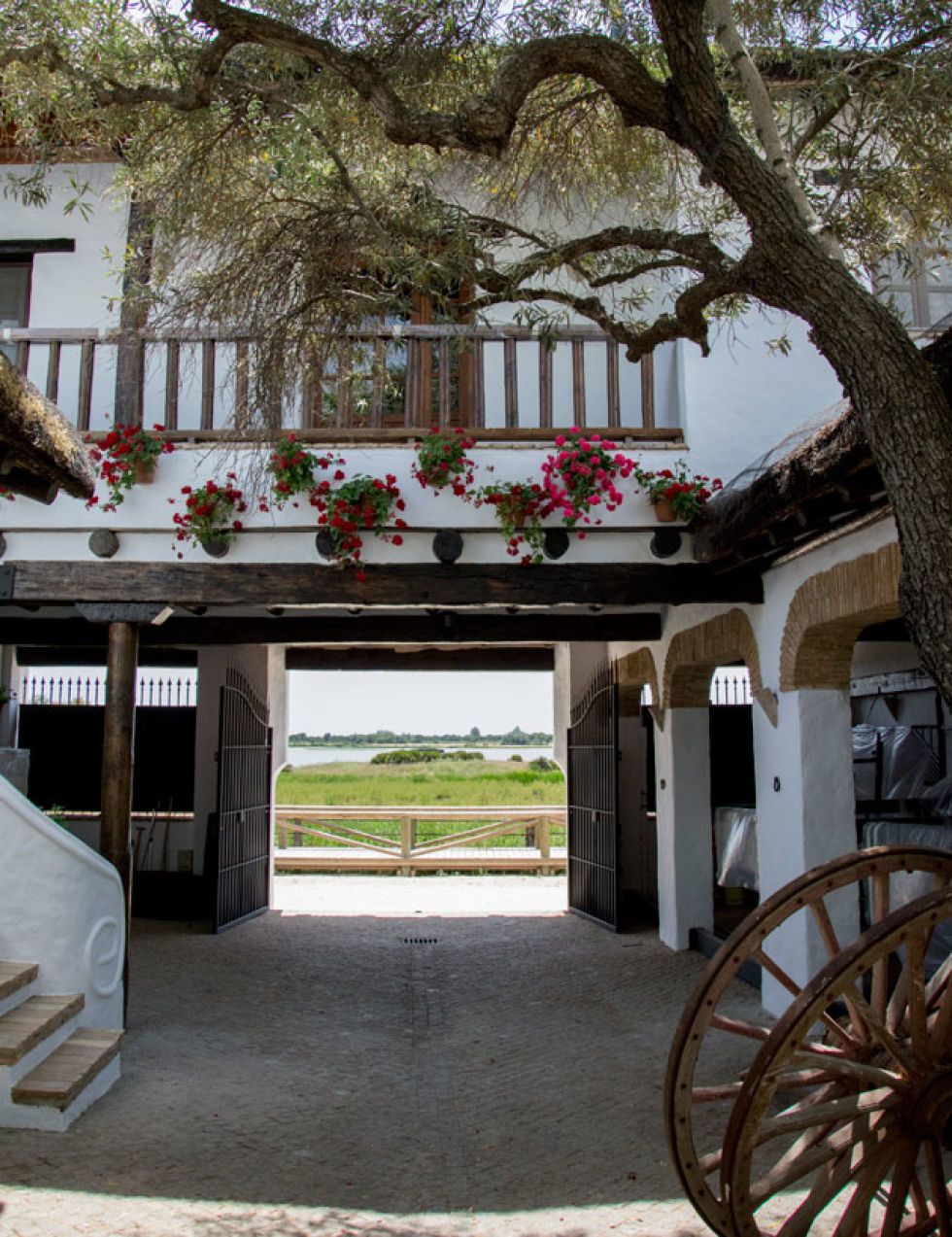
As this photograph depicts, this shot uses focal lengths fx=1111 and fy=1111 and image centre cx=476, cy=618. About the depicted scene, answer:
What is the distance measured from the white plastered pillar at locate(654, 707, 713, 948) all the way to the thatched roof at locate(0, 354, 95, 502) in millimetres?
5717

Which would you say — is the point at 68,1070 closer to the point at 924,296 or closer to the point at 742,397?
the point at 742,397

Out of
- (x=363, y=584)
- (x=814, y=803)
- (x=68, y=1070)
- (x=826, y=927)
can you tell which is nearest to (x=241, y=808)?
(x=363, y=584)

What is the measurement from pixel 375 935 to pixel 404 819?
14.8 feet

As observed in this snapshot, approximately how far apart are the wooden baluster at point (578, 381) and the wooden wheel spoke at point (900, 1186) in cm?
485

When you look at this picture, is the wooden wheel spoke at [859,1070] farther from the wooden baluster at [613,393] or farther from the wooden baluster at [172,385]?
the wooden baluster at [172,385]

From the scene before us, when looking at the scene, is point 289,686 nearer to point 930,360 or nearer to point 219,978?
point 219,978

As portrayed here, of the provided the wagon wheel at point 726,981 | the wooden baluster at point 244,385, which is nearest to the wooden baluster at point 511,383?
the wooden baluster at point 244,385

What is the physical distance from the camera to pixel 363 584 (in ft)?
22.8

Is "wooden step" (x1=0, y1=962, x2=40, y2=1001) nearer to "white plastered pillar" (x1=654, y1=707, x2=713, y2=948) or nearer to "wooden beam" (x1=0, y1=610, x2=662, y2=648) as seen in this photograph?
"wooden beam" (x1=0, y1=610, x2=662, y2=648)

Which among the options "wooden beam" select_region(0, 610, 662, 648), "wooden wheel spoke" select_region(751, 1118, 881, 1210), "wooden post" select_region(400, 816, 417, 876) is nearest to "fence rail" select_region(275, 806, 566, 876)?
"wooden post" select_region(400, 816, 417, 876)

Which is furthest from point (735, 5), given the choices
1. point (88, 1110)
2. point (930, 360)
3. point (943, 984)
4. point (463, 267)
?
point (88, 1110)

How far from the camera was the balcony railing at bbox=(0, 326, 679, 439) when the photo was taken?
690 cm

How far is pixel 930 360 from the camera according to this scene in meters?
3.41

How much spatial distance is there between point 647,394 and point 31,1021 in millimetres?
5010
